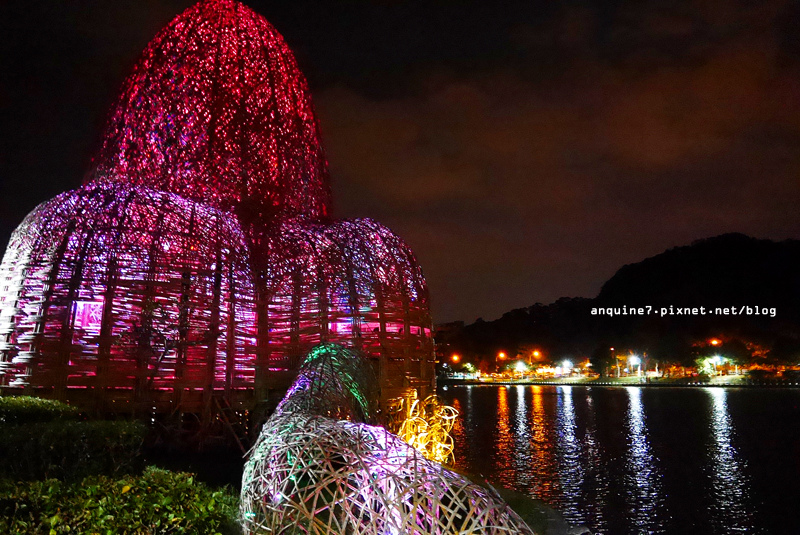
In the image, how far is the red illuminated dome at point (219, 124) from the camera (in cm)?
1423

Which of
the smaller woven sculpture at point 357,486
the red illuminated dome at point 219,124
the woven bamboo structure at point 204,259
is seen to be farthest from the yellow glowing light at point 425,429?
the red illuminated dome at point 219,124

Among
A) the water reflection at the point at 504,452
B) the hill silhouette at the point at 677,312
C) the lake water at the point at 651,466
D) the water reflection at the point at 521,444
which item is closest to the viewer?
the lake water at the point at 651,466

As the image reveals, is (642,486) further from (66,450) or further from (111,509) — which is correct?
(111,509)

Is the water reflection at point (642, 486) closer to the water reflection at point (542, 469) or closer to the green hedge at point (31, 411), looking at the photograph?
the water reflection at point (542, 469)

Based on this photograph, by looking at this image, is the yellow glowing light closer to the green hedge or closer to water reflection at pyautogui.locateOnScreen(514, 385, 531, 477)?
water reflection at pyautogui.locateOnScreen(514, 385, 531, 477)

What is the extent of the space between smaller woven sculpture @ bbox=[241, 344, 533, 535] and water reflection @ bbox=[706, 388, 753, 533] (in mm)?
5575

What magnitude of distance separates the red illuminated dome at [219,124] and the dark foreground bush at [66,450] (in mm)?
7272

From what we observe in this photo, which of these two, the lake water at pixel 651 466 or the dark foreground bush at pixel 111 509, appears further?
the lake water at pixel 651 466

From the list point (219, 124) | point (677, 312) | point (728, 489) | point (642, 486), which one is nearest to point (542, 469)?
Answer: point (642, 486)

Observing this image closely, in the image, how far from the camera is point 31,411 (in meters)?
9.14

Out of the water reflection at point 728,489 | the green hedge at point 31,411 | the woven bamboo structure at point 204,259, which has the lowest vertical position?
the water reflection at point 728,489

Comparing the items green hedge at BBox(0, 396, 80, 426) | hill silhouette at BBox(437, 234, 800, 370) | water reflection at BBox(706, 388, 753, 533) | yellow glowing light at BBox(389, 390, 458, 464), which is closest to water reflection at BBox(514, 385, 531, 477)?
yellow glowing light at BBox(389, 390, 458, 464)

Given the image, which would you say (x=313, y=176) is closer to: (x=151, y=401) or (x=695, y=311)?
(x=151, y=401)

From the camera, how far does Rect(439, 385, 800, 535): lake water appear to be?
8.90 m
